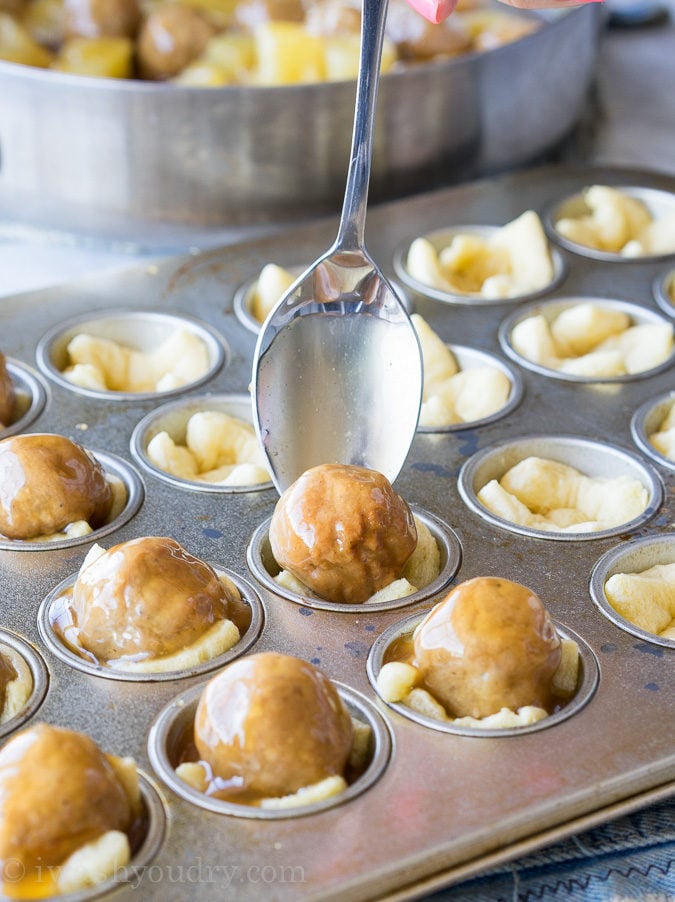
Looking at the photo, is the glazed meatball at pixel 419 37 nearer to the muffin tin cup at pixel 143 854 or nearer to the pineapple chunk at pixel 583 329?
the pineapple chunk at pixel 583 329

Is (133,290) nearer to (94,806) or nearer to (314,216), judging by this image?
(314,216)

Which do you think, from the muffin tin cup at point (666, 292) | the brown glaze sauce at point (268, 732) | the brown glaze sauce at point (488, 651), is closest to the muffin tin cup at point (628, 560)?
the brown glaze sauce at point (488, 651)

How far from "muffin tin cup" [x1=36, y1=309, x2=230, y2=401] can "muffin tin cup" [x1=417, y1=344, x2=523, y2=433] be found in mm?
586

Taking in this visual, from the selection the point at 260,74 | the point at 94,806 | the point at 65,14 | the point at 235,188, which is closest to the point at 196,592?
the point at 94,806

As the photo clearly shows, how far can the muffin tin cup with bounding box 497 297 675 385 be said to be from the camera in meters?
2.95

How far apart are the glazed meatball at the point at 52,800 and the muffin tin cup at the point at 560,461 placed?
107 cm

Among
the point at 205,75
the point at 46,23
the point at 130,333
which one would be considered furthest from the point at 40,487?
the point at 46,23

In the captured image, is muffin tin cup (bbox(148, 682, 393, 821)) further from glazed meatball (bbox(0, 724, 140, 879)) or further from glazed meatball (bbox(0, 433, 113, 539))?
glazed meatball (bbox(0, 433, 113, 539))

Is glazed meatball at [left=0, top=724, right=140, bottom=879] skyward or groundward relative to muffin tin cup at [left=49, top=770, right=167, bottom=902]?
skyward

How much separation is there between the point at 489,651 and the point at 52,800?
716 millimetres

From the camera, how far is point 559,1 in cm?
244

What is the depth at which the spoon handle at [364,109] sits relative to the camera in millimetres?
2207

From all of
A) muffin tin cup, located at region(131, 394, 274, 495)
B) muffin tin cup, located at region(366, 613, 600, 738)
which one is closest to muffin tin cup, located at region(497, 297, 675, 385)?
muffin tin cup, located at region(131, 394, 274, 495)

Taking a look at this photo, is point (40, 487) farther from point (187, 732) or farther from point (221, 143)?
point (221, 143)
